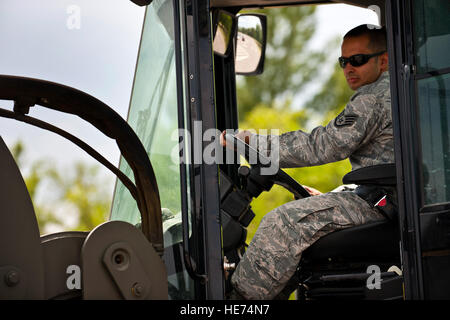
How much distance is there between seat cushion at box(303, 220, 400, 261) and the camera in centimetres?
253

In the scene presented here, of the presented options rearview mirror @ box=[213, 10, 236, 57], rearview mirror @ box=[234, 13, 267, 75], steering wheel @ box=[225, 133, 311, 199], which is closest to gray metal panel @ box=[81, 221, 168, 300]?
steering wheel @ box=[225, 133, 311, 199]

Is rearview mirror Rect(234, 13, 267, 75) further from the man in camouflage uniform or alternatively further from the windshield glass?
the windshield glass

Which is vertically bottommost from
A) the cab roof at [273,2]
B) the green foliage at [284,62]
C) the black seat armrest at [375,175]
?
the black seat armrest at [375,175]

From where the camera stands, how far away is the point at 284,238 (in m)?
2.48

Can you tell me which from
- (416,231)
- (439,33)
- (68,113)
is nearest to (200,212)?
(68,113)

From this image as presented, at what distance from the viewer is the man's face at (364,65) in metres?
2.77

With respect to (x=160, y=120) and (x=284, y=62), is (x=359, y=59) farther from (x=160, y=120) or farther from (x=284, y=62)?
(x=284, y=62)

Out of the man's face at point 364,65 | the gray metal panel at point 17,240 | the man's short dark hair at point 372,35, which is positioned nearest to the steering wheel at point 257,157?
the man's face at point 364,65

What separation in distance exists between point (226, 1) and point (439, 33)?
0.98 meters

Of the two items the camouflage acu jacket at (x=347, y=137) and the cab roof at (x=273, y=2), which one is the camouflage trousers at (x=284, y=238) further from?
the cab roof at (x=273, y=2)

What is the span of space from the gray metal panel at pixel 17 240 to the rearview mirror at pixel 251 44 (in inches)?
59.5

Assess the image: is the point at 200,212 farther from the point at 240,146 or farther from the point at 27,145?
the point at 27,145

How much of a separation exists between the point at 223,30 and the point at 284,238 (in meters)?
0.93

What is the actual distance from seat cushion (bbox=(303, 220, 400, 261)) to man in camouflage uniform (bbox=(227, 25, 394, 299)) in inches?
1.4
